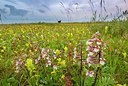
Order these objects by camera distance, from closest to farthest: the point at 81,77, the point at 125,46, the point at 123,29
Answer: the point at 81,77 → the point at 125,46 → the point at 123,29

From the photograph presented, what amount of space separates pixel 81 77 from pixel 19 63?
0.80 m

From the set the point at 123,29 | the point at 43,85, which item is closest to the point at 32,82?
the point at 43,85

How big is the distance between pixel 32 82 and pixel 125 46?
3.42m

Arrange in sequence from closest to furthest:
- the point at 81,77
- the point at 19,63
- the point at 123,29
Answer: the point at 81,77 → the point at 19,63 → the point at 123,29

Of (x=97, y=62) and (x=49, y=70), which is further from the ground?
(x=97, y=62)

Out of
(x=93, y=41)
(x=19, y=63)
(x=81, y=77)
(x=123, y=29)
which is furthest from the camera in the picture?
(x=123, y=29)

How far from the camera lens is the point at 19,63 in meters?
3.74

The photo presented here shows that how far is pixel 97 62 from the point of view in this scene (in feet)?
9.09

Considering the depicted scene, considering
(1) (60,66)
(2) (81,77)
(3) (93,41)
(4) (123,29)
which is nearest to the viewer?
(3) (93,41)

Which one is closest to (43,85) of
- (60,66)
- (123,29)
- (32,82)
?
(32,82)

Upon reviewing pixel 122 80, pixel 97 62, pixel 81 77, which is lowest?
pixel 122 80

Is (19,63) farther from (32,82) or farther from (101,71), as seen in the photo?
(101,71)

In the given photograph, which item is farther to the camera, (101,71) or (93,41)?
(101,71)

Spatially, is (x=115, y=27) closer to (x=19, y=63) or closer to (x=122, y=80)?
(x=122, y=80)
